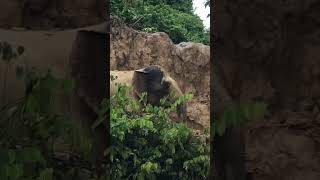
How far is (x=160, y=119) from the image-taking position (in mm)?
5961

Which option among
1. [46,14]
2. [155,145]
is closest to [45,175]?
[46,14]

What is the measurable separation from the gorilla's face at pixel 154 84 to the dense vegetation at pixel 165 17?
3891 mm

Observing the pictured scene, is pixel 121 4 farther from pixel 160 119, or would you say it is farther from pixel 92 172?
pixel 92 172

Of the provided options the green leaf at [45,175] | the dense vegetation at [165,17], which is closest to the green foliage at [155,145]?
the green leaf at [45,175]

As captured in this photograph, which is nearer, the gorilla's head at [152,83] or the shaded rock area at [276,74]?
the shaded rock area at [276,74]

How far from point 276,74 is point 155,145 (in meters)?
4.62

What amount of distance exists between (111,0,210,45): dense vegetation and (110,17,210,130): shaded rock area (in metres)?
2.52

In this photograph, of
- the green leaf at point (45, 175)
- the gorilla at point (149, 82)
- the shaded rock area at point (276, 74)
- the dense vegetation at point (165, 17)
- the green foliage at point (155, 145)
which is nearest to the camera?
the green leaf at point (45, 175)

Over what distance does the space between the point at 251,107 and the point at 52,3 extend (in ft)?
1.78

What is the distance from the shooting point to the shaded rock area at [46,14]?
1.32 meters

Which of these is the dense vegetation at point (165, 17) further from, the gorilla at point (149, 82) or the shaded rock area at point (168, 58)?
the gorilla at point (149, 82)

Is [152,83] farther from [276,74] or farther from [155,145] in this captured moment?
[276,74]

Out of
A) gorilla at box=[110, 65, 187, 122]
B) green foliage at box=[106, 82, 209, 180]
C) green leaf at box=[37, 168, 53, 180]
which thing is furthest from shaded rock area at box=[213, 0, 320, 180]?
gorilla at box=[110, 65, 187, 122]

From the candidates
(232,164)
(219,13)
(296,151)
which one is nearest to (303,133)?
(296,151)
